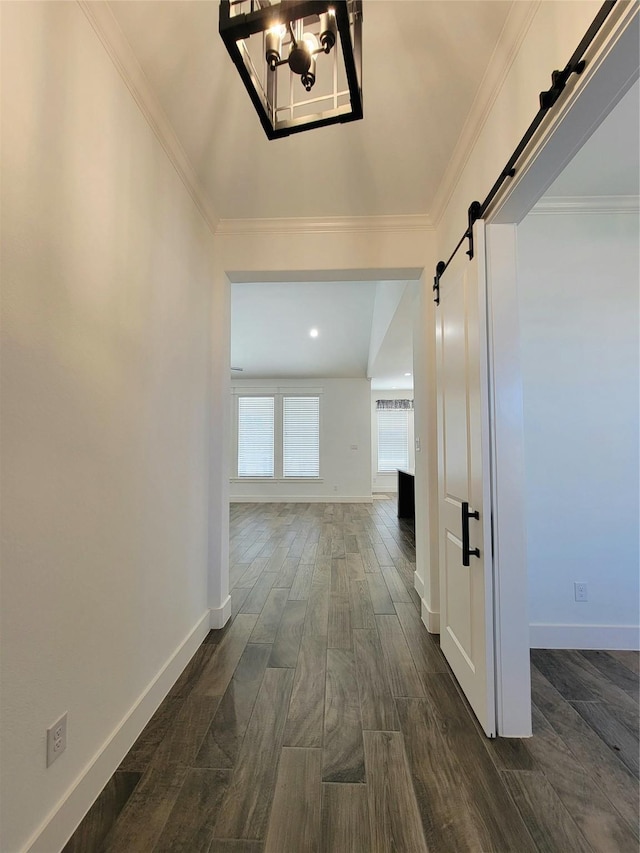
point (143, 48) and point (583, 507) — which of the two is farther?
point (583, 507)

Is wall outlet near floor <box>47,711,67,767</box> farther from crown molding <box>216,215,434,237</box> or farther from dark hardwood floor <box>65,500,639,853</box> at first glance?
crown molding <box>216,215,434,237</box>

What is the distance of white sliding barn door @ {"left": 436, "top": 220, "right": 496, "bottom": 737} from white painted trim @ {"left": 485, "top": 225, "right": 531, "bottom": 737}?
3cm

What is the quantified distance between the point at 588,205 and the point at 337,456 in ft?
21.7

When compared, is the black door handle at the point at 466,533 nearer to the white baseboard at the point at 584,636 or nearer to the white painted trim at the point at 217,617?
the white baseboard at the point at 584,636

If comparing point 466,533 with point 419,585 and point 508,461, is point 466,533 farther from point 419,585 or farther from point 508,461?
point 419,585

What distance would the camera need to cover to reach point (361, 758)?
5.05 feet

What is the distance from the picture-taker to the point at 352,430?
8609 millimetres

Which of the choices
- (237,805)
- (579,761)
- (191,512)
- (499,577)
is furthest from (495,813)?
(191,512)

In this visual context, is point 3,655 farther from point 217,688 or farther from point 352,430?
point 352,430

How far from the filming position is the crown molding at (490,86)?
53.4 inches

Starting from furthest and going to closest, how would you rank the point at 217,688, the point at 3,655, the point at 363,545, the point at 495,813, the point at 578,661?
the point at 363,545 → the point at 578,661 → the point at 217,688 → the point at 495,813 → the point at 3,655

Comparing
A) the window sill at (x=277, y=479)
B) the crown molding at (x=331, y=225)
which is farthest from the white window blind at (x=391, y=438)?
the crown molding at (x=331, y=225)

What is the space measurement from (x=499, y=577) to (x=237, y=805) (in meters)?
1.28

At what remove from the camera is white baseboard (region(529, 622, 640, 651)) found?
2383 millimetres
